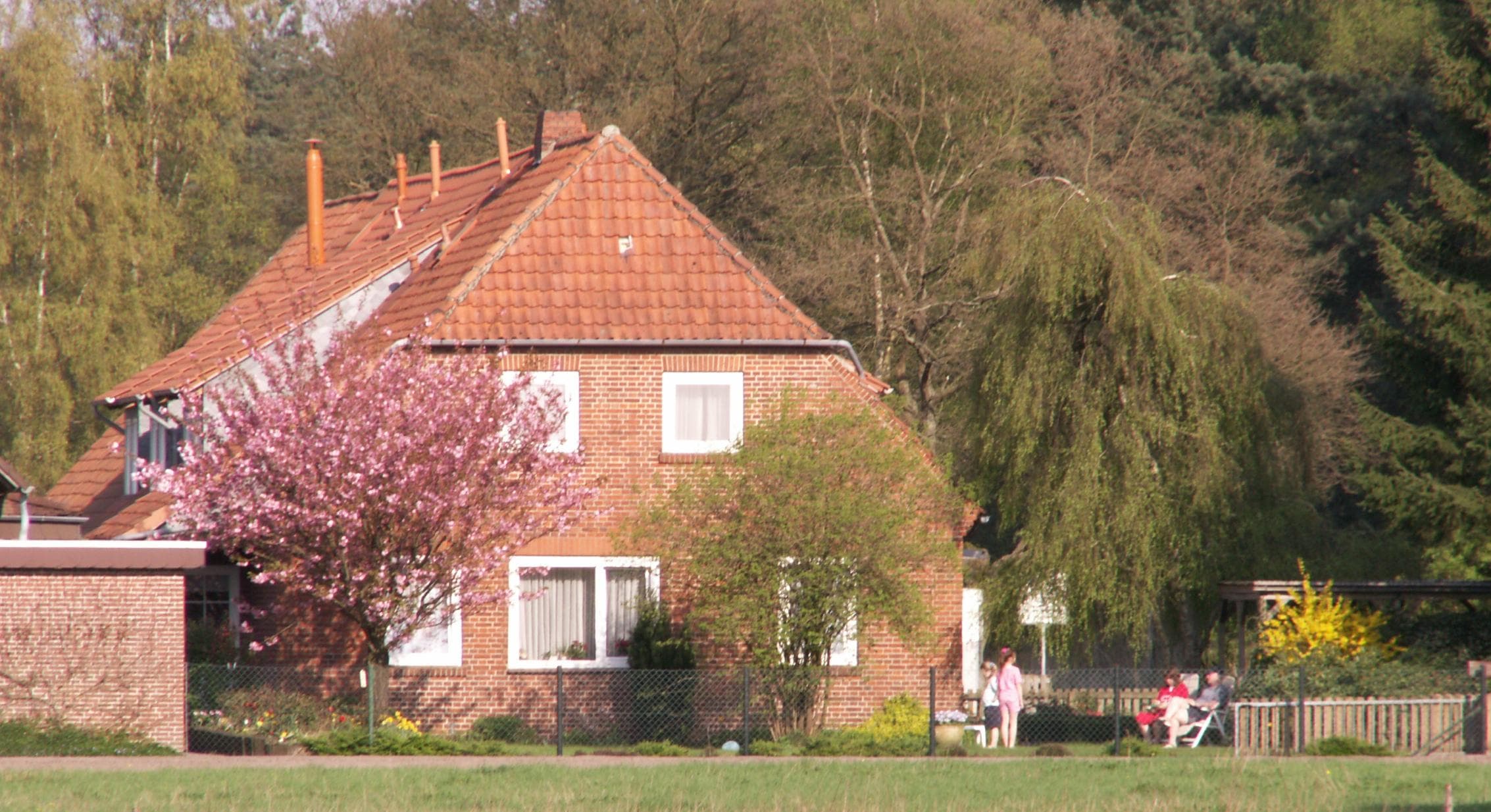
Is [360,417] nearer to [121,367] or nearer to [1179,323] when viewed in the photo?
[1179,323]

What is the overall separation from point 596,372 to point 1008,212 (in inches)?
256

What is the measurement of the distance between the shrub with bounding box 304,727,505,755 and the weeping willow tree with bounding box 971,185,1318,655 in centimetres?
863

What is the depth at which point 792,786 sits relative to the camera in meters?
17.9

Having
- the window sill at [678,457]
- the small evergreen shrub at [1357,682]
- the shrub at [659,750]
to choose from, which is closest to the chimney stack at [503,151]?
the window sill at [678,457]

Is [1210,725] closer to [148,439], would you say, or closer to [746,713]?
[746,713]

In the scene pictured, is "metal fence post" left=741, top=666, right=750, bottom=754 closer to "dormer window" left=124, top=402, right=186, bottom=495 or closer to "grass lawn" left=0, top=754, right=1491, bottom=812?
"grass lawn" left=0, top=754, right=1491, bottom=812

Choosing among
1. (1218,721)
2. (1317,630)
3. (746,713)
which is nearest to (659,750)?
(746,713)

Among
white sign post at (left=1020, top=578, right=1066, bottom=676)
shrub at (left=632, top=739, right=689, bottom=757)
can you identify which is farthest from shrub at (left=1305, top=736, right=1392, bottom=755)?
shrub at (left=632, top=739, right=689, bottom=757)

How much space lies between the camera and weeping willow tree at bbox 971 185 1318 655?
25953mm

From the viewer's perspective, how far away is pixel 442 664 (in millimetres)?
25547

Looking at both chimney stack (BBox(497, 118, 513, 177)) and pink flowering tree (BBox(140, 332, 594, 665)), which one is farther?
chimney stack (BBox(497, 118, 513, 177))

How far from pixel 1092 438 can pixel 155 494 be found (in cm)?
1419

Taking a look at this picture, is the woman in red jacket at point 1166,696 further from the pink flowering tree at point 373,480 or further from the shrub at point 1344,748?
the pink flowering tree at point 373,480

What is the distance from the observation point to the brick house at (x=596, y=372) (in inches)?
1006
